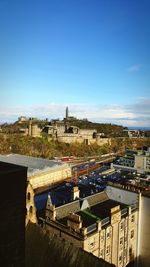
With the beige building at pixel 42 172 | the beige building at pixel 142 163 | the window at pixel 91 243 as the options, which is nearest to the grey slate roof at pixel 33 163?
the beige building at pixel 42 172

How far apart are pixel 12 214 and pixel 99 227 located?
1159 centimetres

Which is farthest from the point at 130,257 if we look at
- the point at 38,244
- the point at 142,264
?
the point at 38,244

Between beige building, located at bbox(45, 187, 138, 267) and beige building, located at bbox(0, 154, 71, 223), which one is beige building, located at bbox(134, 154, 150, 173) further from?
beige building, located at bbox(45, 187, 138, 267)

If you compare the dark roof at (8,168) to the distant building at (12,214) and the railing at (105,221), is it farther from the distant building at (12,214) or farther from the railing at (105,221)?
the railing at (105,221)

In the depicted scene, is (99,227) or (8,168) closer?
(8,168)

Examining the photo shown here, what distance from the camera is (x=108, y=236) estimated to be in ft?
55.3

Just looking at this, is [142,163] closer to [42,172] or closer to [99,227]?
[42,172]

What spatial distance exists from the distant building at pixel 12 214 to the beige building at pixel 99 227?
9801 millimetres

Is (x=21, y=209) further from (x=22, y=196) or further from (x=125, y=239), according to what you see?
(x=125, y=239)

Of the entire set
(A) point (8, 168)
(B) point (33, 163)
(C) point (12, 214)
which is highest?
(A) point (8, 168)

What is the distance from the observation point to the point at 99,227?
15.6 metres

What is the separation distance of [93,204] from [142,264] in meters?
6.75

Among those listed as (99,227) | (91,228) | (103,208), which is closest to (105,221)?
(99,227)

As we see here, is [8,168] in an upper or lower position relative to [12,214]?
upper
